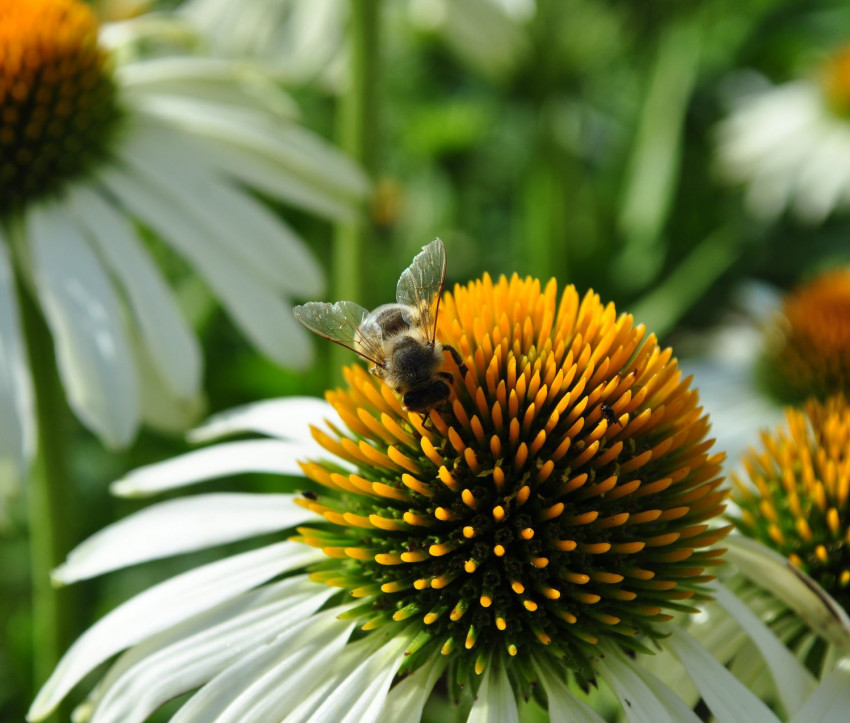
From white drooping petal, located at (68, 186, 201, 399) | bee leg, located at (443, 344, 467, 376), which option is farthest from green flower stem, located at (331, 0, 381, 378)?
bee leg, located at (443, 344, 467, 376)

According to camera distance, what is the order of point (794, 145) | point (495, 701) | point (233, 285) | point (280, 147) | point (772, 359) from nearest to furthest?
1. point (495, 701)
2. point (233, 285)
3. point (280, 147)
4. point (772, 359)
5. point (794, 145)

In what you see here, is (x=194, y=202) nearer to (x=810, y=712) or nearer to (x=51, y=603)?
(x=51, y=603)

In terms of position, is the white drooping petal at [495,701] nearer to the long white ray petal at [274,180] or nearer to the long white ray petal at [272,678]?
the long white ray petal at [272,678]

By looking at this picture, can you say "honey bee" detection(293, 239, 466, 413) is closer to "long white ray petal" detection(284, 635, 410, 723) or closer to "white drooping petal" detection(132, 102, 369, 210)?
"long white ray petal" detection(284, 635, 410, 723)

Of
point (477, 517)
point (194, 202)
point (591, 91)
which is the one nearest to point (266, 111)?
point (194, 202)

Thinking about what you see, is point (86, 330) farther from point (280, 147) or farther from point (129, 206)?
point (280, 147)

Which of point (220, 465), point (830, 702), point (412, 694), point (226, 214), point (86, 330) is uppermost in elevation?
point (226, 214)

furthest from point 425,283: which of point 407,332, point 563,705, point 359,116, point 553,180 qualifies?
point 553,180
